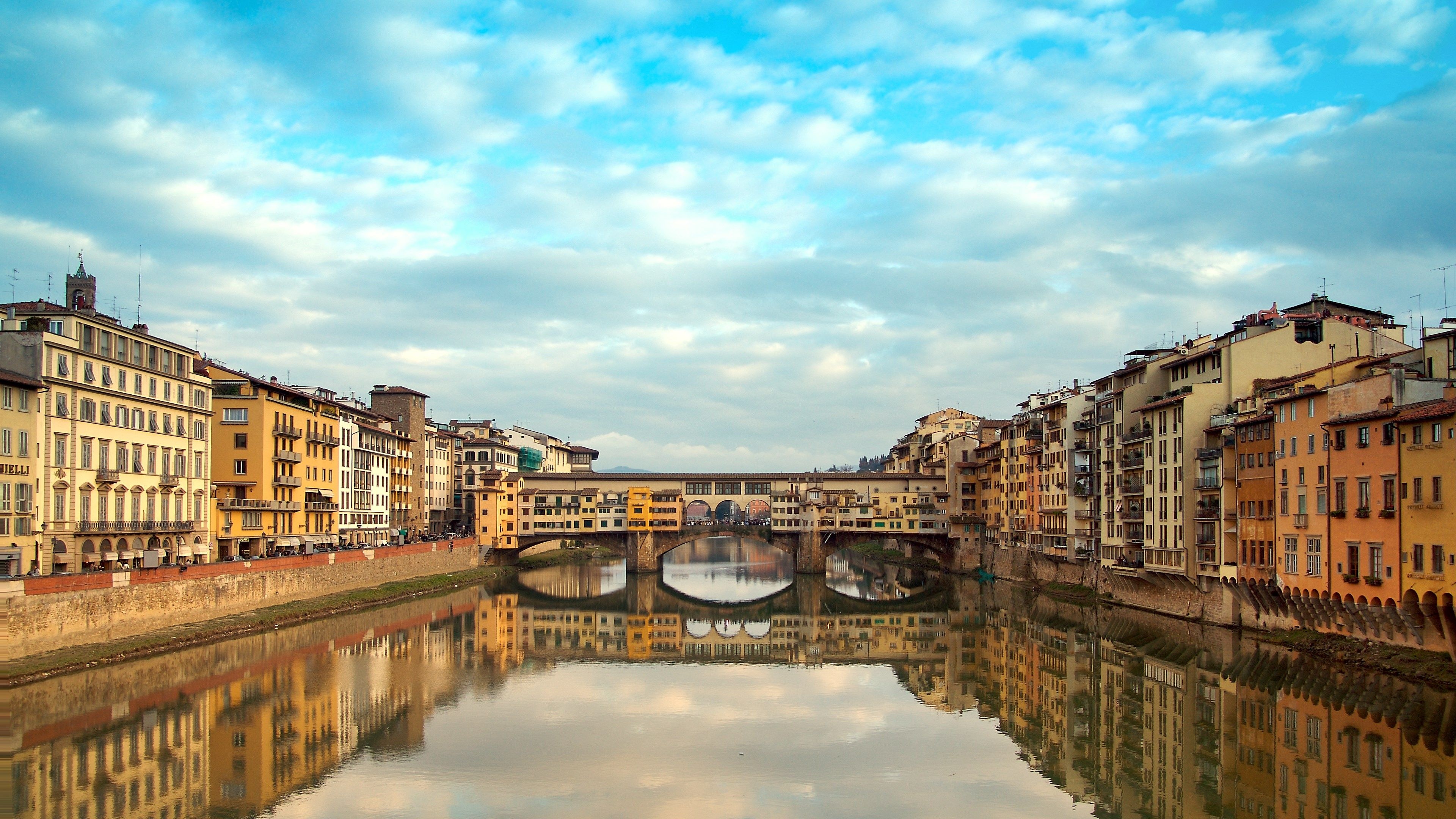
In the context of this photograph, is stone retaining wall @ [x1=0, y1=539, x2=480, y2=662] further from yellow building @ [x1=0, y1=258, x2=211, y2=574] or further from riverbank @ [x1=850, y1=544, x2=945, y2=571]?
riverbank @ [x1=850, y1=544, x2=945, y2=571]

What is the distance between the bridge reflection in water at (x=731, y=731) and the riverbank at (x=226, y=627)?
602 millimetres

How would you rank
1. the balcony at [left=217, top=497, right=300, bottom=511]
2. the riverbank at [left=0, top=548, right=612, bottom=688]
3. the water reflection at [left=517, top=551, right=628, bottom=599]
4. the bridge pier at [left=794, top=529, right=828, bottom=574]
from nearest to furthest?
the riverbank at [left=0, top=548, right=612, bottom=688]
the balcony at [left=217, top=497, right=300, bottom=511]
the water reflection at [left=517, top=551, right=628, bottom=599]
the bridge pier at [left=794, top=529, right=828, bottom=574]

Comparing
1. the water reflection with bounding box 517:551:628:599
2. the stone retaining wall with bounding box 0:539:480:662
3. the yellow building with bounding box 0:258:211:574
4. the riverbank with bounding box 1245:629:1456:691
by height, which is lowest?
the water reflection with bounding box 517:551:628:599

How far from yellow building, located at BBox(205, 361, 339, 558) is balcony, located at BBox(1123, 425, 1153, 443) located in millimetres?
42475

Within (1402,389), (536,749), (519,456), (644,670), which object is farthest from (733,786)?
(519,456)

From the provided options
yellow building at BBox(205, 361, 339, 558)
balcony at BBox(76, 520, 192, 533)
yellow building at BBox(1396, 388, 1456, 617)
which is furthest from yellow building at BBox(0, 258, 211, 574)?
yellow building at BBox(1396, 388, 1456, 617)

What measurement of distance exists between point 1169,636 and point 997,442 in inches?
1432

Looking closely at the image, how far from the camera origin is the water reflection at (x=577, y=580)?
2832 inches

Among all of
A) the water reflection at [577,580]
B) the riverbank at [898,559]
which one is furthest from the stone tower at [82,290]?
the riverbank at [898,559]

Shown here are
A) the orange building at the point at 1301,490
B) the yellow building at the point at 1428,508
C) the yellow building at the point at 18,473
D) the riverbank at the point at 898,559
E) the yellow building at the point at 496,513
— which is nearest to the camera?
the yellow building at the point at 1428,508

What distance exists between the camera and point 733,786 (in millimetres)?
24609

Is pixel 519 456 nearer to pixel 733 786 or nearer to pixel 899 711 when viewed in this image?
pixel 899 711

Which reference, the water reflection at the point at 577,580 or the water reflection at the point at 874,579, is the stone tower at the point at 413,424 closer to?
the water reflection at the point at 577,580

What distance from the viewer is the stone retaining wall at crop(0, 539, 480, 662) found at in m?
32.6
